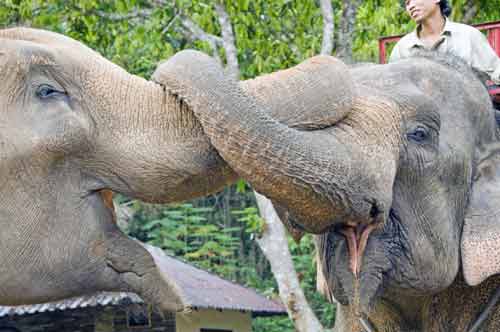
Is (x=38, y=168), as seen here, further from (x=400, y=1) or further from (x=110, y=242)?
(x=400, y=1)

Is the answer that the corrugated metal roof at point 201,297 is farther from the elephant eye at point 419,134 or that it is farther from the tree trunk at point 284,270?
the elephant eye at point 419,134

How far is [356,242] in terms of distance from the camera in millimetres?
3051

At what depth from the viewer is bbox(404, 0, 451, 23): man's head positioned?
3.60 meters

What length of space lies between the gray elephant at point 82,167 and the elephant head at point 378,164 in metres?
0.07

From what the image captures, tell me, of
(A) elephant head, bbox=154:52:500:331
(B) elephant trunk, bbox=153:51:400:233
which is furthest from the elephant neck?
(B) elephant trunk, bbox=153:51:400:233

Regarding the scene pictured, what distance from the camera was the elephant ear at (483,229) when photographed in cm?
328

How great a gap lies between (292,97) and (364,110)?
309mm

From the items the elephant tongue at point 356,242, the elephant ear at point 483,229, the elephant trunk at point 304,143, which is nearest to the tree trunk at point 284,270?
the elephant ear at point 483,229

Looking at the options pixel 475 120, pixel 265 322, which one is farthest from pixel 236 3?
pixel 265 322

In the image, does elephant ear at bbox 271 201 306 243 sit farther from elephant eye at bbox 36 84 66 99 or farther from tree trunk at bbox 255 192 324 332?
tree trunk at bbox 255 192 324 332

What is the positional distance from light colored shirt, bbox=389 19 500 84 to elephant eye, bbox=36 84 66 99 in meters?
1.29

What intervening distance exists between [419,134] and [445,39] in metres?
0.57

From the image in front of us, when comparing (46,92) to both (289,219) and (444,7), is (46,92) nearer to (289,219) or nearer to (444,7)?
(289,219)

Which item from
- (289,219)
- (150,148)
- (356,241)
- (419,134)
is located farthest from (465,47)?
(150,148)
